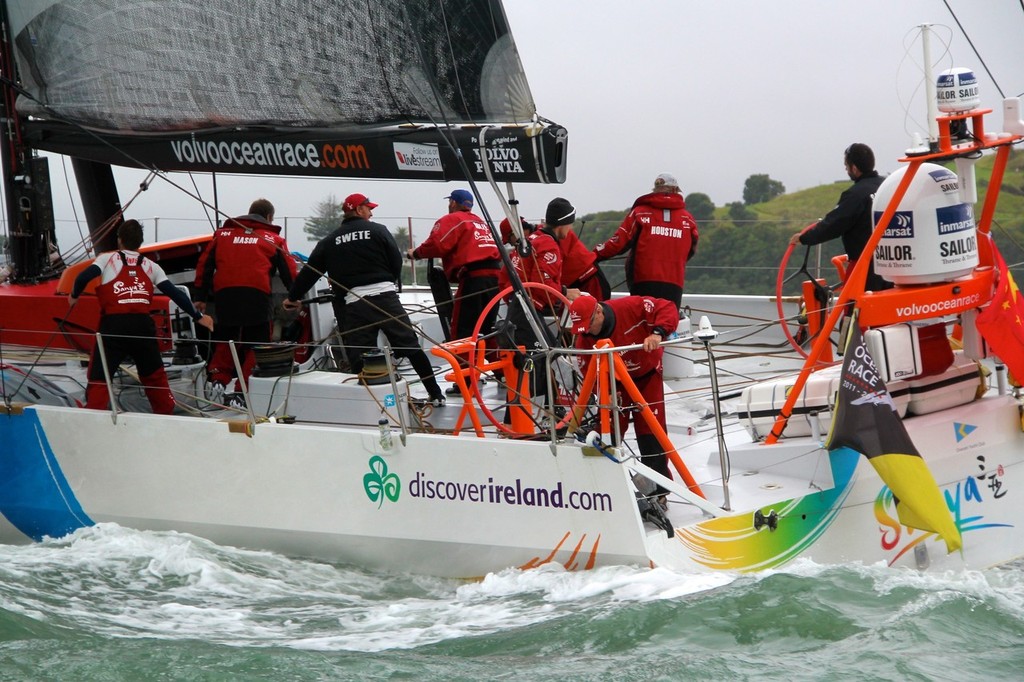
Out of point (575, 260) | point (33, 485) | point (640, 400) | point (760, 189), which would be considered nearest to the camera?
point (640, 400)

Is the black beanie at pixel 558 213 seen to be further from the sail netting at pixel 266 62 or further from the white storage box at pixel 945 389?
the white storage box at pixel 945 389

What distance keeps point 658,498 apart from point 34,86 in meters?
3.47

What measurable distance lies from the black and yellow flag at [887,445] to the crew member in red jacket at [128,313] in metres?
2.92

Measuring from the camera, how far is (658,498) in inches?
189

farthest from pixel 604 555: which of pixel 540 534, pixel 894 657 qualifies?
pixel 894 657

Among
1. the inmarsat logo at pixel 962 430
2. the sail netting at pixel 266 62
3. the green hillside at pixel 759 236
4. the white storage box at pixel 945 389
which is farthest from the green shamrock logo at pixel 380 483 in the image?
the green hillside at pixel 759 236

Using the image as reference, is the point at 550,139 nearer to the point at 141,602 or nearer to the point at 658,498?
the point at 658,498

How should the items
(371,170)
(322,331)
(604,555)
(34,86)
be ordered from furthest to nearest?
(322,331), (34,86), (371,170), (604,555)

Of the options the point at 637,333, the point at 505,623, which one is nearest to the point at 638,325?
the point at 637,333

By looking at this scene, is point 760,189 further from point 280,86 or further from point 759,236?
point 280,86

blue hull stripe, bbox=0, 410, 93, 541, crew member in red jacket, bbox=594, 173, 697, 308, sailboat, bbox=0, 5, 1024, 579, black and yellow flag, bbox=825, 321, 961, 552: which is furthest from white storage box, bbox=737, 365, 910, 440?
blue hull stripe, bbox=0, 410, 93, 541

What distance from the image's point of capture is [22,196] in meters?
6.38

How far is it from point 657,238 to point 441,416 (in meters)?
1.40

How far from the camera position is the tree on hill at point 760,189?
1695 centimetres
